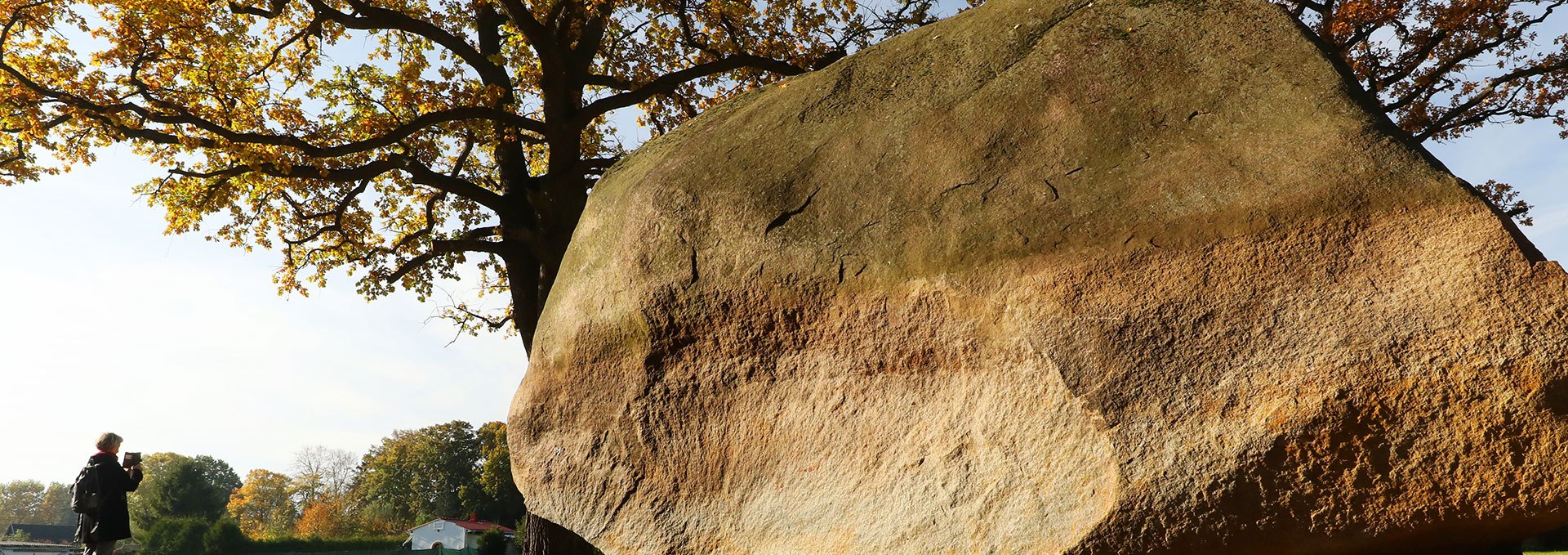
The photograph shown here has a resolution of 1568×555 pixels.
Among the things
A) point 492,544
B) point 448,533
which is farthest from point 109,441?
point 448,533

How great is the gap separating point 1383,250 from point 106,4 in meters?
12.1

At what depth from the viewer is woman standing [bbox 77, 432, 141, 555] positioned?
7.23m

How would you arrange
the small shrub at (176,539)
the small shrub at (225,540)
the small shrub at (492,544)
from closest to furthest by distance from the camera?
the small shrub at (492,544)
the small shrub at (176,539)
the small shrub at (225,540)

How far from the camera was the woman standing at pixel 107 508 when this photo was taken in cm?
723

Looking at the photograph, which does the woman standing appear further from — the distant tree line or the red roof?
A: the red roof

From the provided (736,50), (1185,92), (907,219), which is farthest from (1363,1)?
(907,219)

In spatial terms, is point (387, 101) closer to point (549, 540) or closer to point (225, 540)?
point (549, 540)

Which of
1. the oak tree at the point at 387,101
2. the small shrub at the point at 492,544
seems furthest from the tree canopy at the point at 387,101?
the small shrub at the point at 492,544

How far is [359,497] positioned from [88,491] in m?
51.7

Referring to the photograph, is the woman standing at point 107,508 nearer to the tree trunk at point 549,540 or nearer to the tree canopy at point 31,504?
the tree trunk at point 549,540

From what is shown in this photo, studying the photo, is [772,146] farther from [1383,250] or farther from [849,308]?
[1383,250]

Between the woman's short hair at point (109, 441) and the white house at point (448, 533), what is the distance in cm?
3192

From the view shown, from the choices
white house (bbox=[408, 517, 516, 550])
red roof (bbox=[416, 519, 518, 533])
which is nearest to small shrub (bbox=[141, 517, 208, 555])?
white house (bbox=[408, 517, 516, 550])

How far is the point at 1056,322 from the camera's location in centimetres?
355
